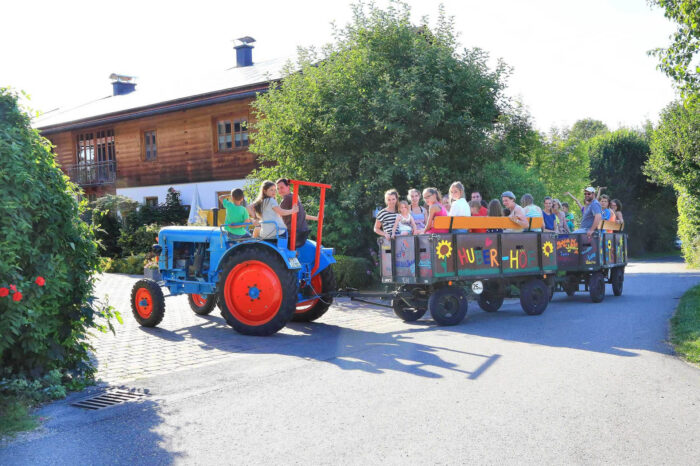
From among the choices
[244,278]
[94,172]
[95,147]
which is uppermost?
[95,147]

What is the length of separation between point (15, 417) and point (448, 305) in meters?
6.18

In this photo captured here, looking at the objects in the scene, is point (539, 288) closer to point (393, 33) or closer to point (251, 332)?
point (251, 332)

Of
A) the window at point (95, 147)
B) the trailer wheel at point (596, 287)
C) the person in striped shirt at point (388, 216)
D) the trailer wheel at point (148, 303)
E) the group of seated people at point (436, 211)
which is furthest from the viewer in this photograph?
the window at point (95, 147)

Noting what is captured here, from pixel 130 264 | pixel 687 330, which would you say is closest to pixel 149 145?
pixel 130 264

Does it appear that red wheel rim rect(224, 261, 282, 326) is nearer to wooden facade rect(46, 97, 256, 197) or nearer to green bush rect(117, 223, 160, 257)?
green bush rect(117, 223, 160, 257)

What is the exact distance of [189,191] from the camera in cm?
2492

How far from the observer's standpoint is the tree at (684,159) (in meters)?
25.4

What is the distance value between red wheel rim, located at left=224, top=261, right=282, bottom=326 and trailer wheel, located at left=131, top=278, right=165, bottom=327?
1378 millimetres

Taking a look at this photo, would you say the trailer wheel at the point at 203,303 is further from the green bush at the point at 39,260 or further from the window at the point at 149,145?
the window at the point at 149,145

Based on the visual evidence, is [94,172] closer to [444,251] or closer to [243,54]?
[243,54]

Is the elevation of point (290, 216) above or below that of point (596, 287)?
above

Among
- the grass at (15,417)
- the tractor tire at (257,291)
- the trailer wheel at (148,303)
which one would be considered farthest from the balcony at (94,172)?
the grass at (15,417)

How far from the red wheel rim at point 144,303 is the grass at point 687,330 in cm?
721

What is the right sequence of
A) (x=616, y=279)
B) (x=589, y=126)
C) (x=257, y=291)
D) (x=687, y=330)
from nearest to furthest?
(x=687, y=330), (x=257, y=291), (x=616, y=279), (x=589, y=126)
